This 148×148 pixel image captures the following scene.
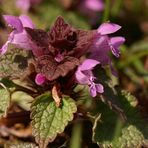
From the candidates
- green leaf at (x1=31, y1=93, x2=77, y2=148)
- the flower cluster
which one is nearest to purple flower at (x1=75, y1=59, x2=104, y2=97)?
the flower cluster

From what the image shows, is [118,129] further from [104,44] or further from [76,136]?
[104,44]

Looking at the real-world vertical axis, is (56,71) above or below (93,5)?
above

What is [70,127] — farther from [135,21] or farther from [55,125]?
[135,21]

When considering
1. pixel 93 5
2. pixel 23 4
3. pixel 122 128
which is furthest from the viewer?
pixel 93 5

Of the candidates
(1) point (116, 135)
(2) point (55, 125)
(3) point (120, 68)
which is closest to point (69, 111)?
(2) point (55, 125)

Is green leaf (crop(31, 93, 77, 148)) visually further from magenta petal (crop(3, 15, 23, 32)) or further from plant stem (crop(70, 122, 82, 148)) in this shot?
magenta petal (crop(3, 15, 23, 32))

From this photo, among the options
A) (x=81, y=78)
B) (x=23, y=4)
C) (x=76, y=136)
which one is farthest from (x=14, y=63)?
(x=23, y=4)
